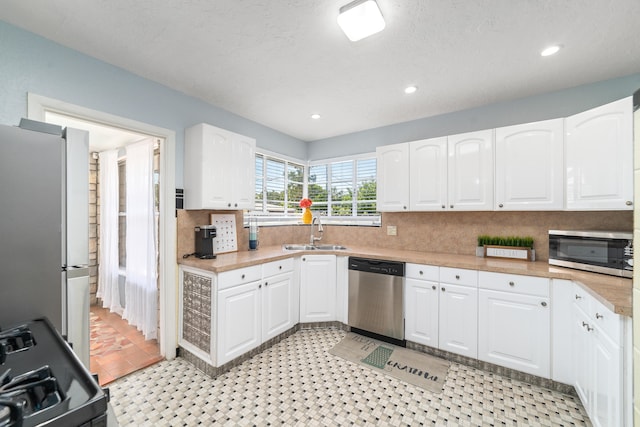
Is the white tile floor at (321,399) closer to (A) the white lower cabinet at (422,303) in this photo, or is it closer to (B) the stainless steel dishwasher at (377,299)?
(A) the white lower cabinet at (422,303)

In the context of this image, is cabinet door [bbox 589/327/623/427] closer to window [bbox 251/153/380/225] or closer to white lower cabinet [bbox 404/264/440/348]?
white lower cabinet [bbox 404/264/440/348]

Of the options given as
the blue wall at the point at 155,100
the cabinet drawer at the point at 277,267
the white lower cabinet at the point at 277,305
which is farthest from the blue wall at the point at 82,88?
the white lower cabinet at the point at 277,305

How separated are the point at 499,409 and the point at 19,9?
3.85m

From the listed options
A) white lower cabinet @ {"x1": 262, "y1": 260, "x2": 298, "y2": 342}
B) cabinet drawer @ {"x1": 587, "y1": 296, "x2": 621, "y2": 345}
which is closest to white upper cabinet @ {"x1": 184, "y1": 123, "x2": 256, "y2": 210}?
white lower cabinet @ {"x1": 262, "y1": 260, "x2": 298, "y2": 342}

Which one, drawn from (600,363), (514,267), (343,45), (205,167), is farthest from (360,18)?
(600,363)

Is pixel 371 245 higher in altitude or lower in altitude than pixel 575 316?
higher

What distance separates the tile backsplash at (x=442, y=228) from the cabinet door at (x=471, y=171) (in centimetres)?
35

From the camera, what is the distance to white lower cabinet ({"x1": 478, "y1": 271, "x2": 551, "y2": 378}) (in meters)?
2.05

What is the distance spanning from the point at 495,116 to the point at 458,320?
206 centimetres

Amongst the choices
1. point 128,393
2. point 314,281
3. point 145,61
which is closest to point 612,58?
point 314,281

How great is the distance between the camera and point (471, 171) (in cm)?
262

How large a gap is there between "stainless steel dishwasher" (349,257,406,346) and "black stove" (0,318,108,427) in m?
2.37

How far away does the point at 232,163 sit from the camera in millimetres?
2713

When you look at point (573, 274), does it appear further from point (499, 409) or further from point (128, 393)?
point (128, 393)
